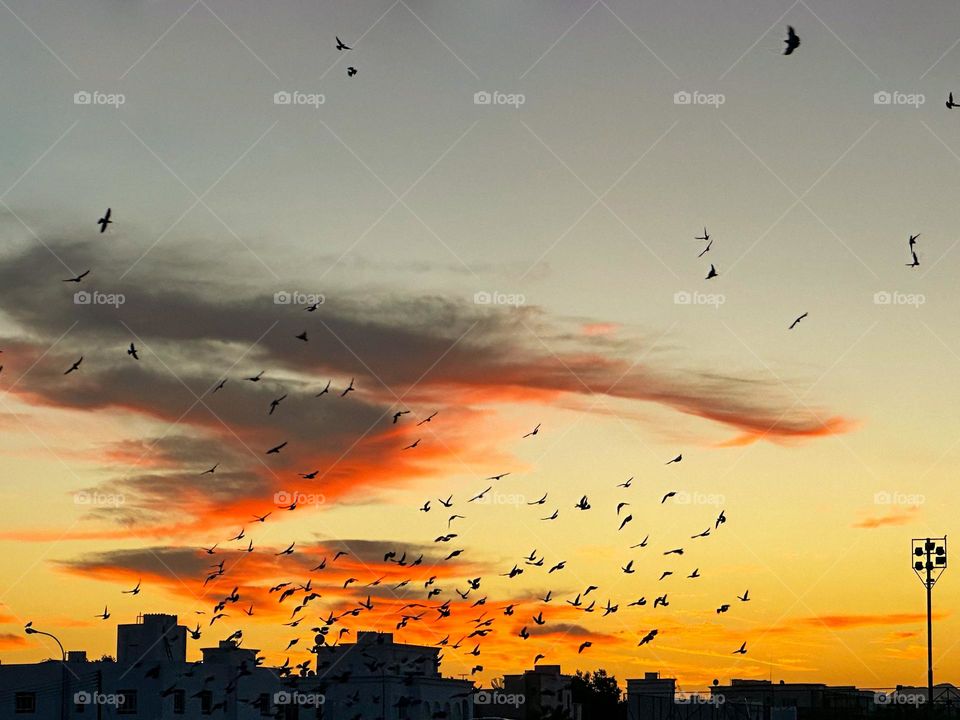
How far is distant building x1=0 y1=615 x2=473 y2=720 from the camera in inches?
3954

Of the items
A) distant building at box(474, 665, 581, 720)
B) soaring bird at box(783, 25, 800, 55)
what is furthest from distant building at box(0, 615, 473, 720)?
soaring bird at box(783, 25, 800, 55)

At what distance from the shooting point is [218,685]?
110562 mm

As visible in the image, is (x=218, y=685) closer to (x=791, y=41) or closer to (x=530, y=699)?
(x=530, y=699)

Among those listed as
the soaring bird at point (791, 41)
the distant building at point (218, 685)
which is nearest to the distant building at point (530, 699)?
the distant building at point (218, 685)

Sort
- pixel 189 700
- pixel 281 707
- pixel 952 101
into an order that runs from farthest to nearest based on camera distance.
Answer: pixel 281 707 < pixel 189 700 < pixel 952 101

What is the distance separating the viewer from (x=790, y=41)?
39344 mm

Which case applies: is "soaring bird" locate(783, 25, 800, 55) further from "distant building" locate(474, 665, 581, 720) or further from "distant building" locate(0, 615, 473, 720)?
"distant building" locate(474, 665, 581, 720)

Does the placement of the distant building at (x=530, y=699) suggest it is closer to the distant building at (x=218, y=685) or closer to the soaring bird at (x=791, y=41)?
the distant building at (x=218, y=685)

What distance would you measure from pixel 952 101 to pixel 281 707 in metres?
85.0

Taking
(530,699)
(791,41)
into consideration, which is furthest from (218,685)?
(791,41)

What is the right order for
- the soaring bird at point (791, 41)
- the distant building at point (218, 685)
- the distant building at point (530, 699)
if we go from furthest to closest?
1. the distant building at point (530, 699)
2. the distant building at point (218, 685)
3. the soaring bird at point (791, 41)

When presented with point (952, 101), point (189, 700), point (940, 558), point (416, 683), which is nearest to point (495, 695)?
point (416, 683)

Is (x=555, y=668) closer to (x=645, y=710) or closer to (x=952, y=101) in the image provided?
(x=645, y=710)

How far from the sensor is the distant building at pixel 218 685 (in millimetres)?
100438
